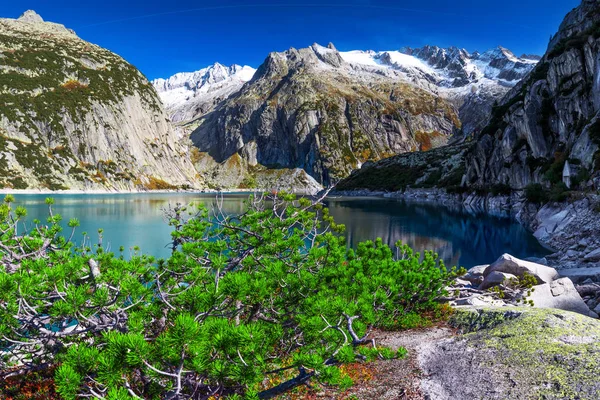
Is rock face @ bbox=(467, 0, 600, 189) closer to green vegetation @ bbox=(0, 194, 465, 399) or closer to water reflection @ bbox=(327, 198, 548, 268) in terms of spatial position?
water reflection @ bbox=(327, 198, 548, 268)

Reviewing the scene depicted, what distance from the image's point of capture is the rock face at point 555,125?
5272cm

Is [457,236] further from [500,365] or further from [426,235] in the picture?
[500,365]

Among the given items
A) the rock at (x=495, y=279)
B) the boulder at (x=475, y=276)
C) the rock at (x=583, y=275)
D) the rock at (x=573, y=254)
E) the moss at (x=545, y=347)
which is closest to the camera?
the moss at (x=545, y=347)

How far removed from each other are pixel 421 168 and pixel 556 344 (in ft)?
594

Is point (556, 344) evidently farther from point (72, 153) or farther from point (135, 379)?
point (72, 153)

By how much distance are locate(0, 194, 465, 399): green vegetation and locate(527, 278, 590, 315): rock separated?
23.1ft

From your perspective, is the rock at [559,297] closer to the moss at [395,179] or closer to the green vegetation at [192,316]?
the green vegetation at [192,316]

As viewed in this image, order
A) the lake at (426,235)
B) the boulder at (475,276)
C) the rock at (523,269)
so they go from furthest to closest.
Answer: the lake at (426,235) → the boulder at (475,276) → the rock at (523,269)

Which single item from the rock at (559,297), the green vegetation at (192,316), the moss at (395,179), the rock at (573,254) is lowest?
the rock at (573,254)

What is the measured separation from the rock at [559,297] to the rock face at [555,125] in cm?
3644

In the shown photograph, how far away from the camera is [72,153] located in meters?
184

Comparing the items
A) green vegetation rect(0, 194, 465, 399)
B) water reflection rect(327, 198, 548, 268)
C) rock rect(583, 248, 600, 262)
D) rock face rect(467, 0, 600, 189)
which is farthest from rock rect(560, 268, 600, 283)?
rock face rect(467, 0, 600, 189)

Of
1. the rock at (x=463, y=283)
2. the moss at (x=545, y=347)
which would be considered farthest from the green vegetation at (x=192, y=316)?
the rock at (x=463, y=283)

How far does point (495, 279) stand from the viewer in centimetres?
1933
